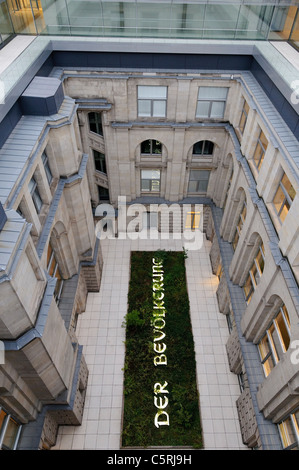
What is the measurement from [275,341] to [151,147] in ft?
53.8

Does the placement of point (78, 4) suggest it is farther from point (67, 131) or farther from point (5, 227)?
point (5, 227)

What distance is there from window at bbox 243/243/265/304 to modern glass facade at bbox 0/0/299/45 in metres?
13.7

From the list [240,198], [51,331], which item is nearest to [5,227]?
[51,331]

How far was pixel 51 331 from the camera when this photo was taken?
15.0 metres

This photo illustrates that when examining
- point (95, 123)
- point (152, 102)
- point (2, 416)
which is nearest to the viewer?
point (2, 416)

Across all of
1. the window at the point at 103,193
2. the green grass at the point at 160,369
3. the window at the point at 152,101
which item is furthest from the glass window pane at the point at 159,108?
the green grass at the point at 160,369

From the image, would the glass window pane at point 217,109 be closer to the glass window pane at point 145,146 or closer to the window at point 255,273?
the glass window pane at point 145,146

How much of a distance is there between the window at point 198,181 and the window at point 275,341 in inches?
555

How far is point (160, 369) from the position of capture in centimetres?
2208

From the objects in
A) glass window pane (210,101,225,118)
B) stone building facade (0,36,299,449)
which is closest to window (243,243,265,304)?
stone building facade (0,36,299,449)

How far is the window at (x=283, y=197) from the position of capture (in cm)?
1588

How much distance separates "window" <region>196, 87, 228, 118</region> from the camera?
2315cm

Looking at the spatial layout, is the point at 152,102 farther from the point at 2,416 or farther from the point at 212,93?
the point at 2,416

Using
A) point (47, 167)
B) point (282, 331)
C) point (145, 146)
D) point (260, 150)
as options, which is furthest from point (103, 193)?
point (282, 331)
